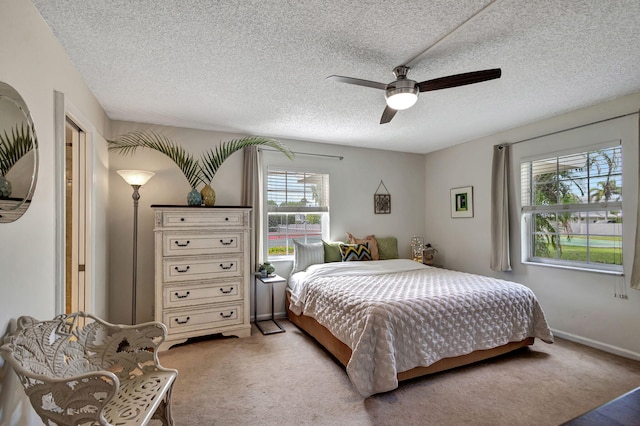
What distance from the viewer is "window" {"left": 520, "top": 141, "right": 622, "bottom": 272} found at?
119 inches

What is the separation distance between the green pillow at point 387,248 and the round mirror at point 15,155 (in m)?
3.93

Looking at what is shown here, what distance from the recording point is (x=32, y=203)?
155 centimetres

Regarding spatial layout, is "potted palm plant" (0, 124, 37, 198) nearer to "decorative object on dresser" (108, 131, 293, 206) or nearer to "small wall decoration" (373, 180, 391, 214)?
"decorative object on dresser" (108, 131, 293, 206)

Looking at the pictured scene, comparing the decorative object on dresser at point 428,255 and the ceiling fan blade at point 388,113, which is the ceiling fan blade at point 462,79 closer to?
the ceiling fan blade at point 388,113

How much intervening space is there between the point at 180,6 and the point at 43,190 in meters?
1.27

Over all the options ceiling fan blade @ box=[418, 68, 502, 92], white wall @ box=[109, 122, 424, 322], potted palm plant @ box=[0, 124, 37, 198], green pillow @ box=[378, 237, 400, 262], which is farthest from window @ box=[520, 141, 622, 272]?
potted palm plant @ box=[0, 124, 37, 198]

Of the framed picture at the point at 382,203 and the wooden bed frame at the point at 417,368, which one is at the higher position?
the framed picture at the point at 382,203

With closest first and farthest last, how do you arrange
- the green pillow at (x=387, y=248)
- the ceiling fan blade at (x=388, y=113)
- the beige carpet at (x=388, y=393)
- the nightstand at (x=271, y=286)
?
the beige carpet at (x=388, y=393) → the ceiling fan blade at (x=388, y=113) → the nightstand at (x=271, y=286) → the green pillow at (x=387, y=248)

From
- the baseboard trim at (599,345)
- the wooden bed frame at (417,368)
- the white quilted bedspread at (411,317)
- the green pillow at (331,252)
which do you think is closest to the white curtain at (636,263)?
the baseboard trim at (599,345)

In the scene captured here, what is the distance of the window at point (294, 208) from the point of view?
4.23m

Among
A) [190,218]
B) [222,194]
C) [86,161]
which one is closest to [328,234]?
[222,194]

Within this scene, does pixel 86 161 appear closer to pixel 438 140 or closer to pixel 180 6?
pixel 180 6

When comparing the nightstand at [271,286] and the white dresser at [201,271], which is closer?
the white dresser at [201,271]

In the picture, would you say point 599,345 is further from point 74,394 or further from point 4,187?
point 4,187
